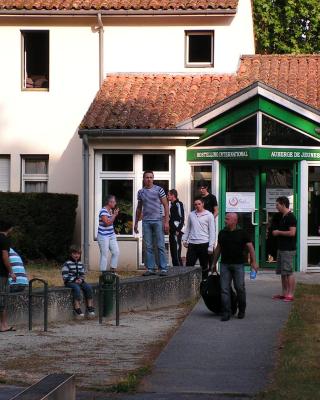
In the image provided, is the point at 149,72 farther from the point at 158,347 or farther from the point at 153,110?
the point at 158,347

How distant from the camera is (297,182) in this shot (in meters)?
22.5

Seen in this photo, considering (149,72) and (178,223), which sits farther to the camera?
(149,72)

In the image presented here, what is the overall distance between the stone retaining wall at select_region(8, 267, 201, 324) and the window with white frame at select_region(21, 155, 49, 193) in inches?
344

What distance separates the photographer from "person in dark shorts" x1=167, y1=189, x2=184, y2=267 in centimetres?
2089

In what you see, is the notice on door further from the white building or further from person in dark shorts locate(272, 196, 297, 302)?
person in dark shorts locate(272, 196, 297, 302)

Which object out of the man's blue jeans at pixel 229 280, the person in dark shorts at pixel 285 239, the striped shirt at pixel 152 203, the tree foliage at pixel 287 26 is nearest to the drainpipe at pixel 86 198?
the striped shirt at pixel 152 203

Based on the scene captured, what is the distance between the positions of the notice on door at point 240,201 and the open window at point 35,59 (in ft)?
20.9

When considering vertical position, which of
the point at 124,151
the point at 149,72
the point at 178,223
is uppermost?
the point at 149,72

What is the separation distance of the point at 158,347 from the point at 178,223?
26.4 feet

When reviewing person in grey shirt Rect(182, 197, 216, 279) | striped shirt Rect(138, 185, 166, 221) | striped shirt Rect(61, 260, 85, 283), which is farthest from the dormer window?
striped shirt Rect(61, 260, 85, 283)

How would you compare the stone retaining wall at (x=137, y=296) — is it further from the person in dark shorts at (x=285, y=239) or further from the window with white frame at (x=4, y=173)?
the window with white frame at (x=4, y=173)

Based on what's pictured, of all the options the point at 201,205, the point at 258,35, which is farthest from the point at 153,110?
the point at 258,35

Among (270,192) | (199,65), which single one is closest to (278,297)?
(270,192)

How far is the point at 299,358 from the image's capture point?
11.8 metres
